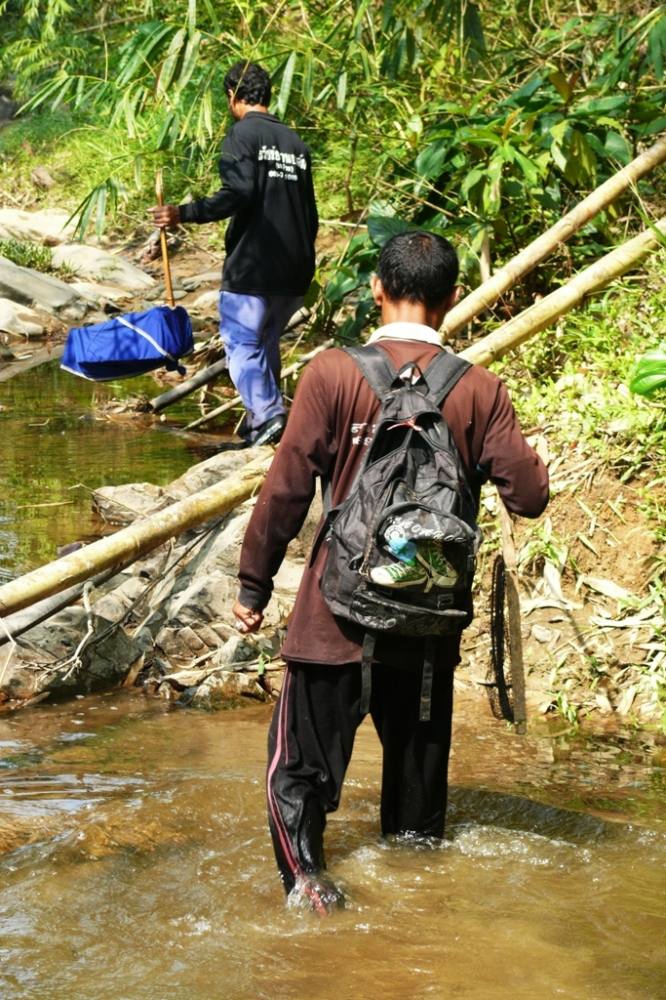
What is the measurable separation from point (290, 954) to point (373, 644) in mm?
772

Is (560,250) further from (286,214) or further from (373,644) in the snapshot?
(373,644)

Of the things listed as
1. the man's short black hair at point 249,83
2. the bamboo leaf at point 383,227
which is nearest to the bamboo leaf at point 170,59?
the man's short black hair at point 249,83

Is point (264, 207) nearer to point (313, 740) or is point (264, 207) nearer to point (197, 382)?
point (197, 382)

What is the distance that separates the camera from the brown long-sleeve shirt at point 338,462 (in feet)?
10.7

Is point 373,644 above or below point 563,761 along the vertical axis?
above

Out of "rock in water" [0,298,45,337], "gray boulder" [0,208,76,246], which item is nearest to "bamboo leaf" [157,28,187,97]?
"rock in water" [0,298,45,337]

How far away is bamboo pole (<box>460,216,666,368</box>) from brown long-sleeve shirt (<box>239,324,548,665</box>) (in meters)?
2.29

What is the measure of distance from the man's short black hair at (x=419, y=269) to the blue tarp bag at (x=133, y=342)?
12.5 feet

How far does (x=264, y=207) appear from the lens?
688 centimetres

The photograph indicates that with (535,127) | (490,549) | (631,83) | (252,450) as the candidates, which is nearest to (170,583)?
(252,450)

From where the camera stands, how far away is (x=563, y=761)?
461 centimetres

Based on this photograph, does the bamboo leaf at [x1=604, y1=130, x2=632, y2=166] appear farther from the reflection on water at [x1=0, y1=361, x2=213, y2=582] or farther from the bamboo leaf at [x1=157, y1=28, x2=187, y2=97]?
the reflection on water at [x1=0, y1=361, x2=213, y2=582]

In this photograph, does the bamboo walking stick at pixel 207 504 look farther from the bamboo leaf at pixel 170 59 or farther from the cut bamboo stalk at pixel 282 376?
the bamboo leaf at pixel 170 59

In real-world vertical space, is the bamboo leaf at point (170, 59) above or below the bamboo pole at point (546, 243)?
above
